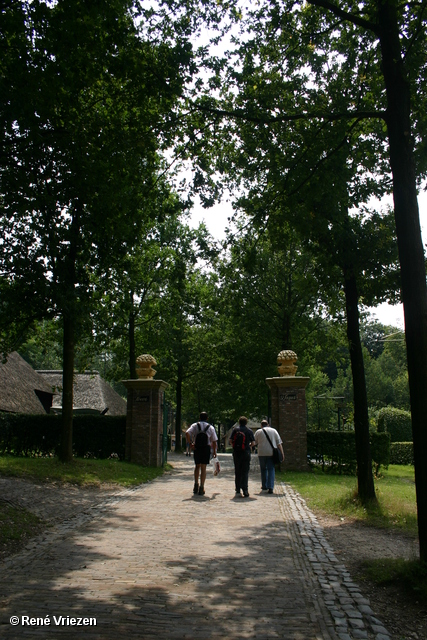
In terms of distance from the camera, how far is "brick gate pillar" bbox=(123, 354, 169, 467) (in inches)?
692

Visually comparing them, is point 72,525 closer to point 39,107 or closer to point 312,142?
point 39,107

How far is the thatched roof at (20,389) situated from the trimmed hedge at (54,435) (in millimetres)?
5402

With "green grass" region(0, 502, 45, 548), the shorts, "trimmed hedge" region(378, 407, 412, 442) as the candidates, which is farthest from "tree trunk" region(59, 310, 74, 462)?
"trimmed hedge" region(378, 407, 412, 442)

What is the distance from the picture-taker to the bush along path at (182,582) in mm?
4195

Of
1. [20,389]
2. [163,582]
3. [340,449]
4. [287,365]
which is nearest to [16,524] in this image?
[163,582]

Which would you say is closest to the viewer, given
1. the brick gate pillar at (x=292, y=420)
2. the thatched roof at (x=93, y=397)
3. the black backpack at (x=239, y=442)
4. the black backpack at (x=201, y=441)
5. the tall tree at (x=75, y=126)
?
the tall tree at (x=75, y=126)

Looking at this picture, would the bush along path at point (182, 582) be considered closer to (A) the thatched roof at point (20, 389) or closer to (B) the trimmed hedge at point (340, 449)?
(B) the trimmed hedge at point (340, 449)

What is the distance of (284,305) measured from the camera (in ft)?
80.5

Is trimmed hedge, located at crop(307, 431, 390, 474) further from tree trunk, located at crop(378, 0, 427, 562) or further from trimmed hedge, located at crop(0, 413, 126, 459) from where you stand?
tree trunk, located at crop(378, 0, 427, 562)

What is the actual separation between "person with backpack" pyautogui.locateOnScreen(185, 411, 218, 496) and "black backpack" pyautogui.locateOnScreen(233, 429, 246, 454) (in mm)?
468

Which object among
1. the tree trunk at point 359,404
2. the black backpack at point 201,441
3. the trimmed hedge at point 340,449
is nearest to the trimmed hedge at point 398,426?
the trimmed hedge at point 340,449

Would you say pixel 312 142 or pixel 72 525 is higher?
pixel 312 142

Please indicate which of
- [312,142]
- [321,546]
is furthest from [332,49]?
[321,546]

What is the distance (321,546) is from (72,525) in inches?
144
